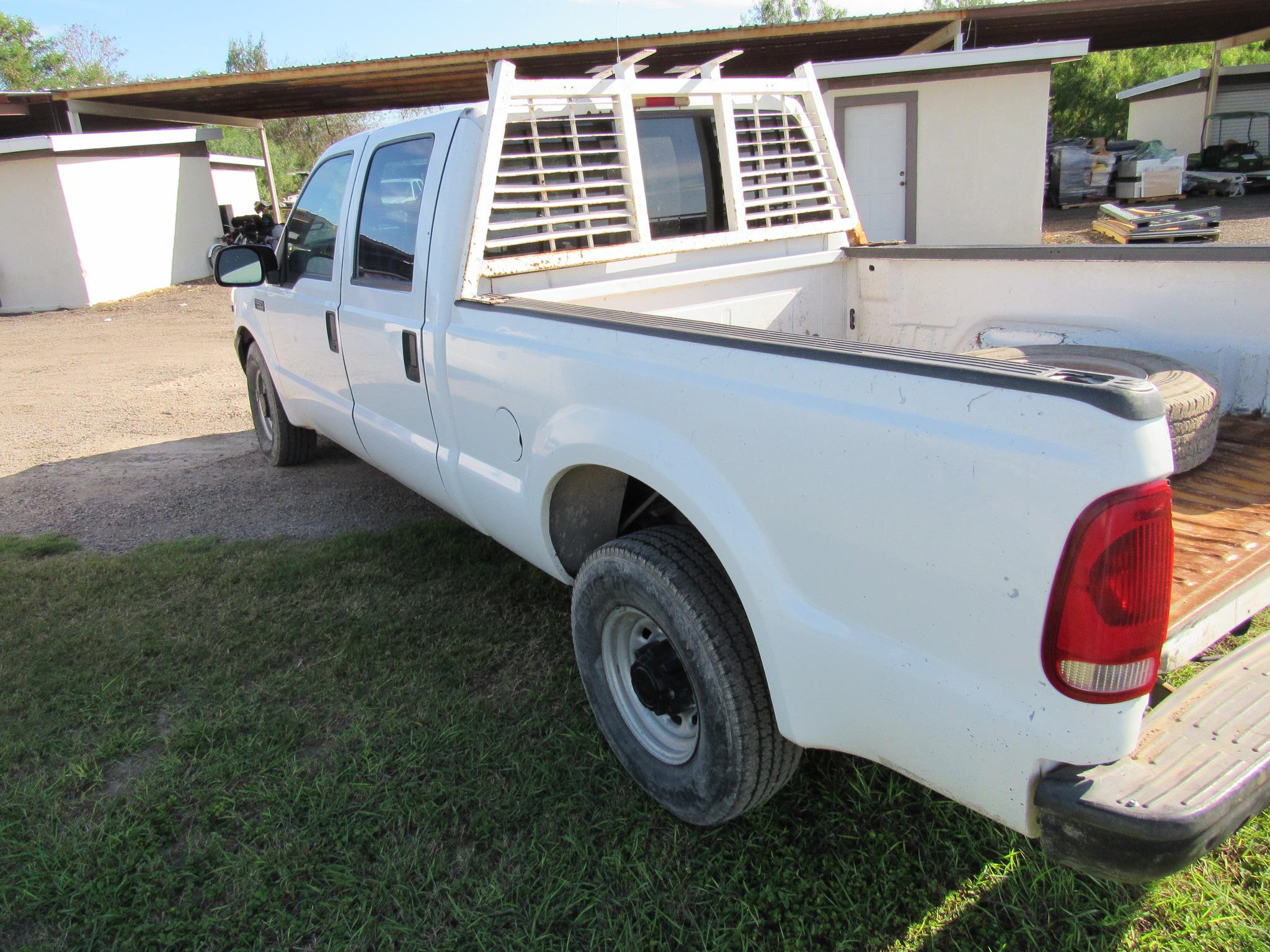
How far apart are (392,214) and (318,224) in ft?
3.11

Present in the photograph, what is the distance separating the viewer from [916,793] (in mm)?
2691

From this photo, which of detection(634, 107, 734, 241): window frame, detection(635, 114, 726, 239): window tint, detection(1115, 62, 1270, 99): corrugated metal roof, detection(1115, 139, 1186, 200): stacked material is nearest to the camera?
detection(635, 114, 726, 239): window tint

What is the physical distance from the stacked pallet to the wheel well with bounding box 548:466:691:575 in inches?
394

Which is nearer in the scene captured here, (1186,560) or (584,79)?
(1186,560)

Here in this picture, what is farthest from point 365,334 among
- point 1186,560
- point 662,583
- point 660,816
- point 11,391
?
point 11,391

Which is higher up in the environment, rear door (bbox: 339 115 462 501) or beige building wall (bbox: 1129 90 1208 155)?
beige building wall (bbox: 1129 90 1208 155)

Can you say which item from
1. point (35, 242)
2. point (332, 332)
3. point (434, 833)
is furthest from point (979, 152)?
point (35, 242)

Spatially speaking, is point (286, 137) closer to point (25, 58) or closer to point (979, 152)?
point (25, 58)

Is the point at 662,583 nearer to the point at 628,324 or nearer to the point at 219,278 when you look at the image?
the point at 628,324

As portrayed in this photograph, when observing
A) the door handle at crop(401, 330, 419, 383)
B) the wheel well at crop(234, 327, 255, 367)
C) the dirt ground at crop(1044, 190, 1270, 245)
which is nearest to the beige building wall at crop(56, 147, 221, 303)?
the wheel well at crop(234, 327, 255, 367)

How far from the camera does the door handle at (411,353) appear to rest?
340cm

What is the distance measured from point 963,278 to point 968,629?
247 centimetres

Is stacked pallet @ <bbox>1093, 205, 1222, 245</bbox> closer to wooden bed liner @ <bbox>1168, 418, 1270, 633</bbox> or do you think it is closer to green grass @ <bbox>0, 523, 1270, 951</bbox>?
wooden bed liner @ <bbox>1168, 418, 1270, 633</bbox>

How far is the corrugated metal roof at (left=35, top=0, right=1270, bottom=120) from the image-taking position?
15.0 meters
